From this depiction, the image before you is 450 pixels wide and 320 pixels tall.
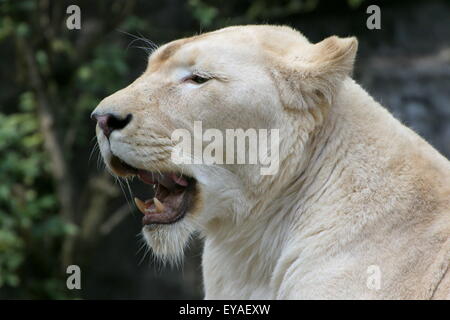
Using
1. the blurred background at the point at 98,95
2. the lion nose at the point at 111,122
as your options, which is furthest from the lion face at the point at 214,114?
the blurred background at the point at 98,95

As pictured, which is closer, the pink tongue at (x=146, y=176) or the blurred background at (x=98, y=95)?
the pink tongue at (x=146, y=176)

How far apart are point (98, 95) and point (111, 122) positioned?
4417 millimetres

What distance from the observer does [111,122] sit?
2.73 metres

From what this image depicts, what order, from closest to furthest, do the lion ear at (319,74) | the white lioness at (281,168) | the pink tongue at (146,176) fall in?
the white lioness at (281,168) → the lion ear at (319,74) → the pink tongue at (146,176)

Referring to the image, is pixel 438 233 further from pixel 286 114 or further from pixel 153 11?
pixel 153 11

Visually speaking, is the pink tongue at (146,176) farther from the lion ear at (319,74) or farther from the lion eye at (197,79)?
the lion ear at (319,74)

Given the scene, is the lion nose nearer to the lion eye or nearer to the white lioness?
the white lioness

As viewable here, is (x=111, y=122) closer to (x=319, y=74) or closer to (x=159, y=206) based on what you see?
(x=159, y=206)

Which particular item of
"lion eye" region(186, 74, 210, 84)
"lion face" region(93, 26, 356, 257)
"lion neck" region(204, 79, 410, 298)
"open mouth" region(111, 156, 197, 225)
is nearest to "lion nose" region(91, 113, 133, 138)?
"lion face" region(93, 26, 356, 257)

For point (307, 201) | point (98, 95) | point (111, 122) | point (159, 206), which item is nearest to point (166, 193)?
point (159, 206)

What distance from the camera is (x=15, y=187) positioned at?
6199mm

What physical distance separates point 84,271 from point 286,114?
503 centimetres

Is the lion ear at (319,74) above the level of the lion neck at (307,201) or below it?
above

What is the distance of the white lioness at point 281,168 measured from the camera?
2582 millimetres
